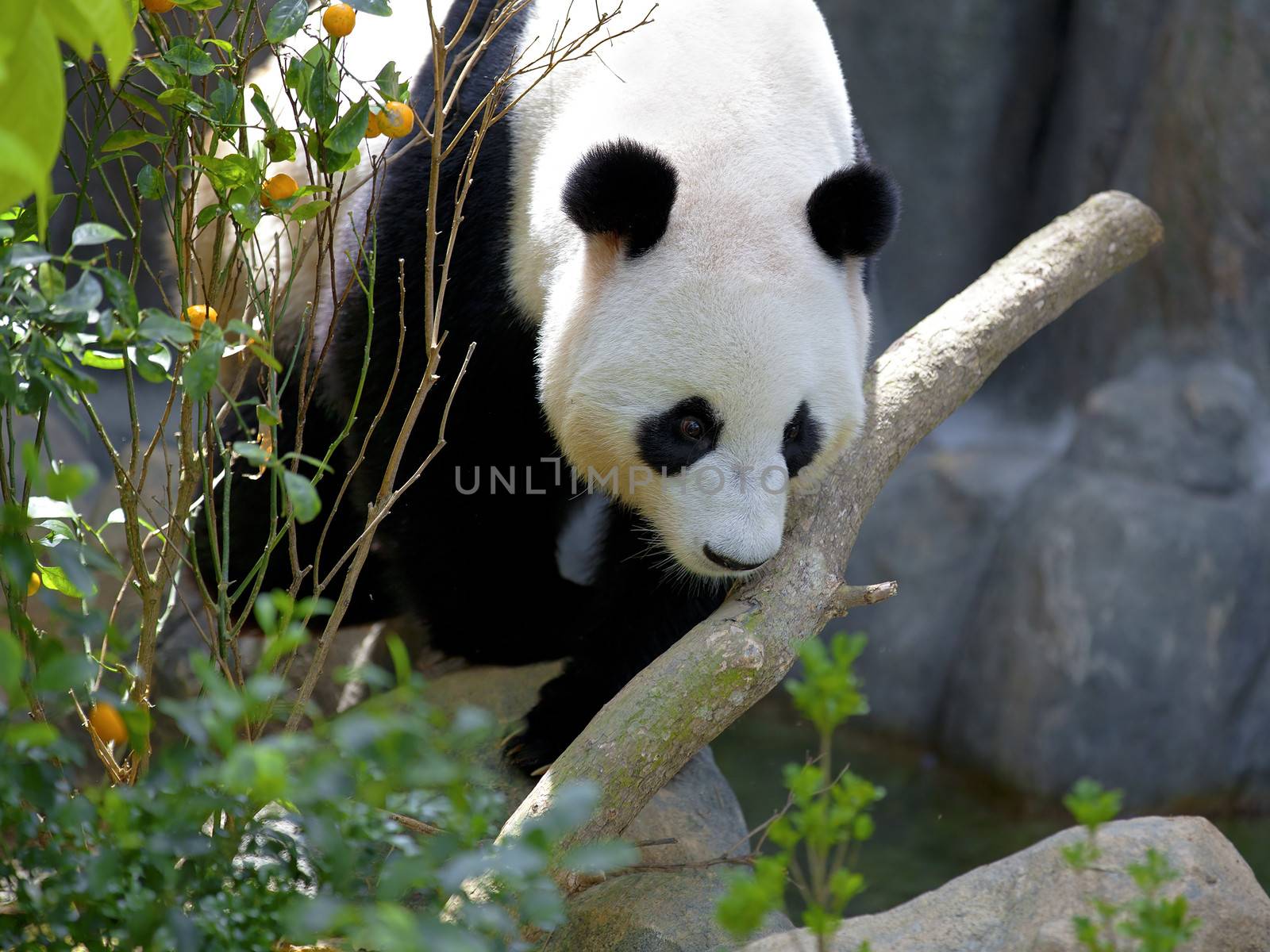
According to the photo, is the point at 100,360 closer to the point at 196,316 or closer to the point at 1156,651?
the point at 196,316

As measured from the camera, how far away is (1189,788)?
533 cm

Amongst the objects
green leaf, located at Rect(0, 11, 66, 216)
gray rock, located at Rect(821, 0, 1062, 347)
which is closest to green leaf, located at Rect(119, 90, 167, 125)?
green leaf, located at Rect(0, 11, 66, 216)

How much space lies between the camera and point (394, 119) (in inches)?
78.2

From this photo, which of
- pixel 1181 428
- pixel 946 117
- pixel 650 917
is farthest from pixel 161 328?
pixel 946 117

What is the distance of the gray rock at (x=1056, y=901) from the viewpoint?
2.16 m

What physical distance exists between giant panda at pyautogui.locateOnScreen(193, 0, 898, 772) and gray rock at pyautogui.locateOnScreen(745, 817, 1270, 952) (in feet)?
2.30

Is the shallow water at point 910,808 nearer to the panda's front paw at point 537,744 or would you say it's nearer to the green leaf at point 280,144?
the panda's front paw at point 537,744

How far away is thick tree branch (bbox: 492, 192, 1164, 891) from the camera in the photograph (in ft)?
7.10

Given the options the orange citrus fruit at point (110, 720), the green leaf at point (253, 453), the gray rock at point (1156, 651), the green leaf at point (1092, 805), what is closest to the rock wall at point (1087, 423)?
the gray rock at point (1156, 651)

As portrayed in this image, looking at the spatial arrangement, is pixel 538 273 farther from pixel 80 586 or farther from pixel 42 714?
pixel 80 586

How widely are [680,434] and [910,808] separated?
346 cm

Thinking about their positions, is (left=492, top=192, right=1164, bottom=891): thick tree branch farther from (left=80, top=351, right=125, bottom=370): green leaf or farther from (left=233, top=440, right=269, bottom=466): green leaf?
(left=80, top=351, right=125, bottom=370): green leaf

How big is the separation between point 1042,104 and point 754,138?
179 inches

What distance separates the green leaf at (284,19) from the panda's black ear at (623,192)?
608mm
